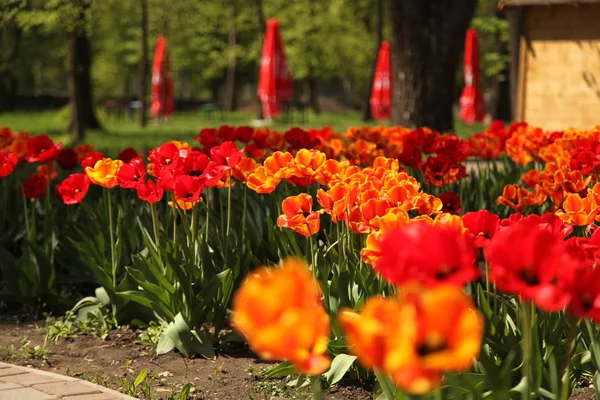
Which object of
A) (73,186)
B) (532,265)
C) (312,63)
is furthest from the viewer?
(312,63)

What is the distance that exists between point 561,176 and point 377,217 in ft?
5.92

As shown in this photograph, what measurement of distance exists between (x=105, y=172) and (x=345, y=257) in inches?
54.2

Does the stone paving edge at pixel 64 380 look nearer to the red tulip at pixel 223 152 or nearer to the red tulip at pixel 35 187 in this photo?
the red tulip at pixel 223 152

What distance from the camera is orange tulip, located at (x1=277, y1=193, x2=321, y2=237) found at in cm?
399

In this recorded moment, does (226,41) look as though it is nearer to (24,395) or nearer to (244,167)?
(244,167)

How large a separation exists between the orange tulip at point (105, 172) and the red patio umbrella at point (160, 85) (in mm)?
27170

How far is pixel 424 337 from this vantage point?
1863mm

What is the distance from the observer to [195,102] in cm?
5631

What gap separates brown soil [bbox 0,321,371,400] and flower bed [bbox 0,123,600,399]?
9 centimetres

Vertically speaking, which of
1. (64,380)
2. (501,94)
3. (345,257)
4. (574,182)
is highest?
(574,182)

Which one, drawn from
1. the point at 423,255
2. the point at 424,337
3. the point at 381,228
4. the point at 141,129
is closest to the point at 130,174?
the point at 381,228

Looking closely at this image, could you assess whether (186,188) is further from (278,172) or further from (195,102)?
(195,102)

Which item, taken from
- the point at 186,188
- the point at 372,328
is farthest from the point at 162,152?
the point at 372,328

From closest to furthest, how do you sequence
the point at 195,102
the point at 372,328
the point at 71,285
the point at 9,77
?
the point at 372,328 → the point at 71,285 → the point at 9,77 → the point at 195,102
